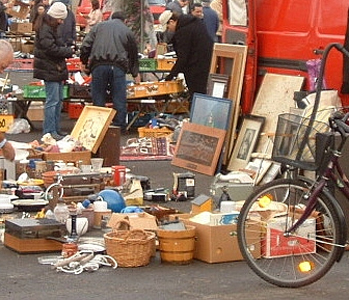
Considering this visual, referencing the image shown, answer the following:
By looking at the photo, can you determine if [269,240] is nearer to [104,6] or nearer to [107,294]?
[107,294]

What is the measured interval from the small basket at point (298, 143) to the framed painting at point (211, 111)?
4900mm

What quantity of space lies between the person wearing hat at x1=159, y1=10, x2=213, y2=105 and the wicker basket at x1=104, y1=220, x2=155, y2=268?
27.7ft

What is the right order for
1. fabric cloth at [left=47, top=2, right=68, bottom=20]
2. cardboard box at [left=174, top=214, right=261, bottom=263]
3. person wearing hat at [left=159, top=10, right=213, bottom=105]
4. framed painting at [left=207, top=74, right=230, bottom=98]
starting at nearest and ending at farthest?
1. cardboard box at [left=174, top=214, right=261, bottom=263]
2. framed painting at [left=207, top=74, right=230, bottom=98]
3. fabric cloth at [left=47, top=2, right=68, bottom=20]
4. person wearing hat at [left=159, top=10, right=213, bottom=105]

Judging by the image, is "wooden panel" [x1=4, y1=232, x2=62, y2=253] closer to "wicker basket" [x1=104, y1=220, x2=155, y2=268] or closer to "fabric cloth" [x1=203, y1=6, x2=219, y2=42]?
"wicker basket" [x1=104, y1=220, x2=155, y2=268]

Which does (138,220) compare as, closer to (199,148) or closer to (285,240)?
(285,240)

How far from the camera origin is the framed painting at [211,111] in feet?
41.9

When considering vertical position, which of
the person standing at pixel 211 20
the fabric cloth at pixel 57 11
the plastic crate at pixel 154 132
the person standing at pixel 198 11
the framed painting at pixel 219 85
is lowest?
the plastic crate at pixel 154 132

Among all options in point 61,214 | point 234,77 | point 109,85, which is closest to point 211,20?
point 109,85

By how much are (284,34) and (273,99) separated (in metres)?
0.75

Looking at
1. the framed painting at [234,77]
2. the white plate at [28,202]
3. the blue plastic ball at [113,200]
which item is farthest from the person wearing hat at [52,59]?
the blue plastic ball at [113,200]

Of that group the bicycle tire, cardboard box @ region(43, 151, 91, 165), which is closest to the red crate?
cardboard box @ region(43, 151, 91, 165)

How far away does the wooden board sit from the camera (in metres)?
12.2

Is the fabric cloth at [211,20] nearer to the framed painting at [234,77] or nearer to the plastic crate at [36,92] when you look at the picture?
the plastic crate at [36,92]

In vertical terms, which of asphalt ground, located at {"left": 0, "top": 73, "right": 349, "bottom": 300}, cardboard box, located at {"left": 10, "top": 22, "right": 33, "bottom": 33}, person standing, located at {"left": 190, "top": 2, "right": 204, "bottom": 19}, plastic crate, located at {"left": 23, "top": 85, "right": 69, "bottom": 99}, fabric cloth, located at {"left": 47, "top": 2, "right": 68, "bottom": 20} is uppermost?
fabric cloth, located at {"left": 47, "top": 2, "right": 68, "bottom": 20}
